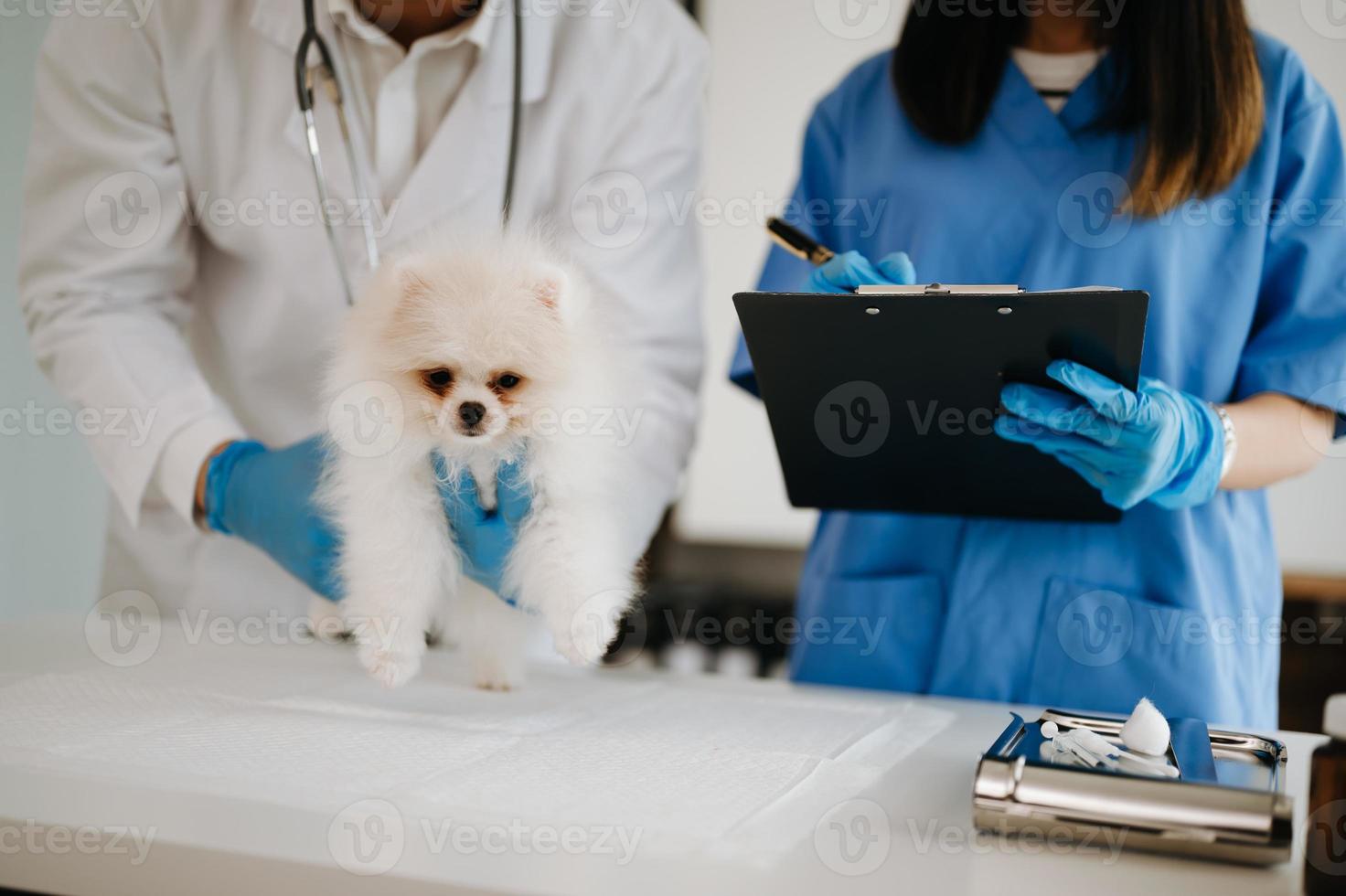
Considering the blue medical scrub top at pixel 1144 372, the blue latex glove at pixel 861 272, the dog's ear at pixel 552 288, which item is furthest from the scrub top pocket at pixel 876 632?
the dog's ear at pixel 552 288

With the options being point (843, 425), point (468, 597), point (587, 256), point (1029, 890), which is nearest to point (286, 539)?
point (468, 597)

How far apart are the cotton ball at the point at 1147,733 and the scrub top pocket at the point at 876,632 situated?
1.87ft

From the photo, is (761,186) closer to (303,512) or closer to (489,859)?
(303,512)

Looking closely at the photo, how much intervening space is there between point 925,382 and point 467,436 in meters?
0.54

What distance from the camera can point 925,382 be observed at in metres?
1.22

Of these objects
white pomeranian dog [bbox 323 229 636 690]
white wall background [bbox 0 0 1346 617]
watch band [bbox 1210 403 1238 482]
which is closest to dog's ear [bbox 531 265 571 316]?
white pomeranian dog [bbox 323 229 636 690]

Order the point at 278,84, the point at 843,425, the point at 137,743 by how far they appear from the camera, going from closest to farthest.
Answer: the point at 137,743 → the point at 843,425 → the point at 278,84

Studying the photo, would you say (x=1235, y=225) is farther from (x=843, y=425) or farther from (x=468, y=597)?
(x=468, y=597)

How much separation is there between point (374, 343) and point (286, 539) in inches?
15.2

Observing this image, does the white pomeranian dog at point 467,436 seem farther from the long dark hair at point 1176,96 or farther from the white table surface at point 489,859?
the long dark hair at point 1176,96

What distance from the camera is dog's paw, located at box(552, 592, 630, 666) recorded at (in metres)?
1.16

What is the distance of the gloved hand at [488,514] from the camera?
1.23m

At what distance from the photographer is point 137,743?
1007mm

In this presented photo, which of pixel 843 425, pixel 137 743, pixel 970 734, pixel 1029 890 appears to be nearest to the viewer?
pixel 1029 890
